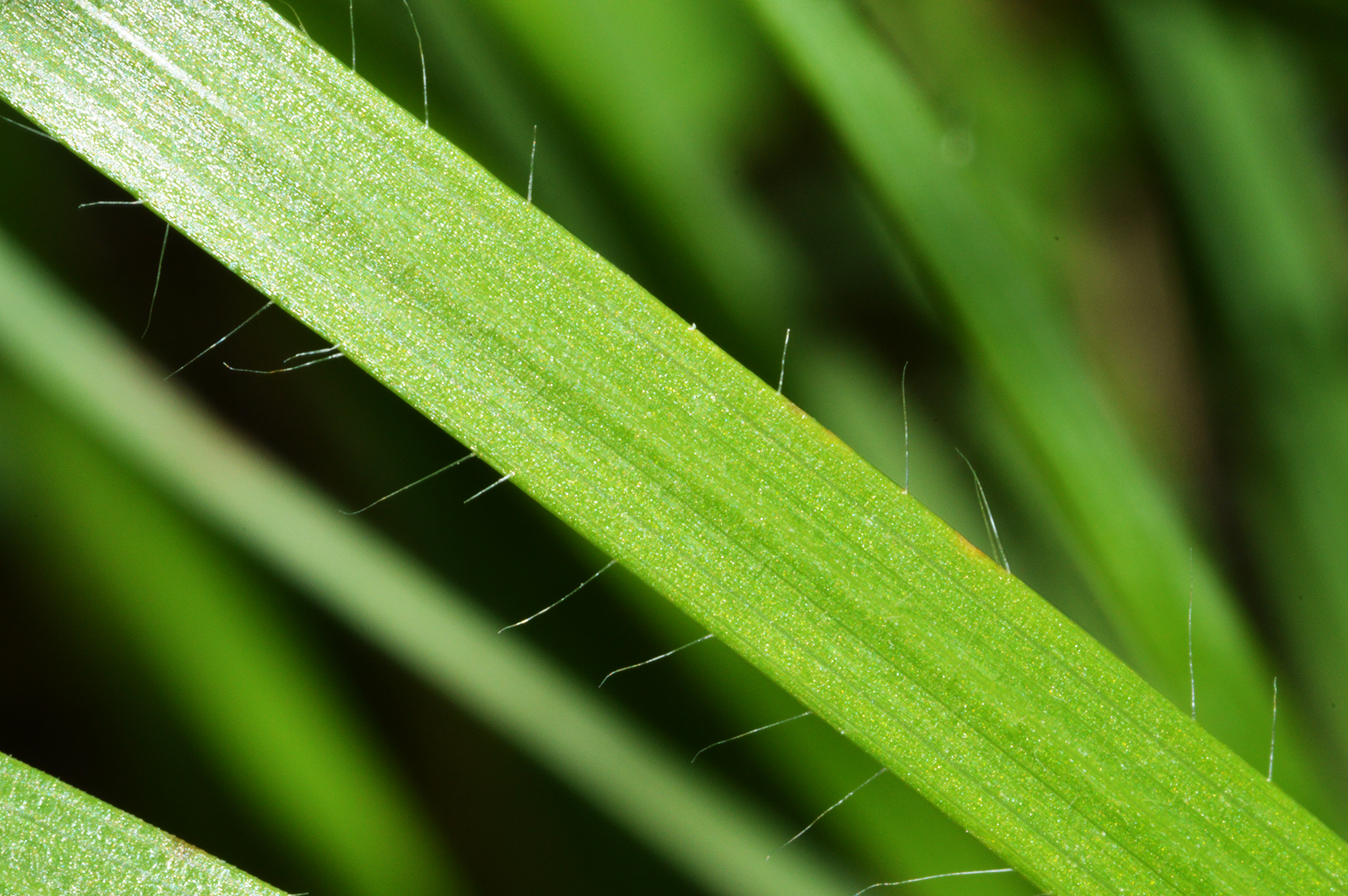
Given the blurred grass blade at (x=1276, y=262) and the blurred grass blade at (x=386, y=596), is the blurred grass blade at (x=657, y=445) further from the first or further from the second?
the blurred grass blade at (x=1276, y=262)

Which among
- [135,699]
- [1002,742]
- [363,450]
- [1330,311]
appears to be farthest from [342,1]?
[1330,311]

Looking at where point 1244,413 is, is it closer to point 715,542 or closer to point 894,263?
point 894,263

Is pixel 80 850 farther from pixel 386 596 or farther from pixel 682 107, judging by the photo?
pixel 682 107

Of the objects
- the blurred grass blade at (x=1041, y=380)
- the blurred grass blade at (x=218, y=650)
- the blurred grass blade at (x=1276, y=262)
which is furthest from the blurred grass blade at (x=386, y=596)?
the blurred grass blade at (x=1276, y=262)

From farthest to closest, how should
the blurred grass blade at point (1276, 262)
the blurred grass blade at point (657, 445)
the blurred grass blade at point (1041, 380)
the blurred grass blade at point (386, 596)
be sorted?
the blurred grass blade at point (1276, 262), the blurred grass blade at point (386, 596), the blurred grass blade at point (1041, 380), the blurred grass blade at point (657, 445)

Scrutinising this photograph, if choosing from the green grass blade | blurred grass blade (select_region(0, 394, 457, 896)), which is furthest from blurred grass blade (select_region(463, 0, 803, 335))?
blurred grass blade (select_region(0, 394, 457, 896))

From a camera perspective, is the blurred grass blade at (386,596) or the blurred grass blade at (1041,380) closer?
the blurred grass blade at (1041,380)

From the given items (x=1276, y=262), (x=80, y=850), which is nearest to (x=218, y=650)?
(x=80, y=850)
